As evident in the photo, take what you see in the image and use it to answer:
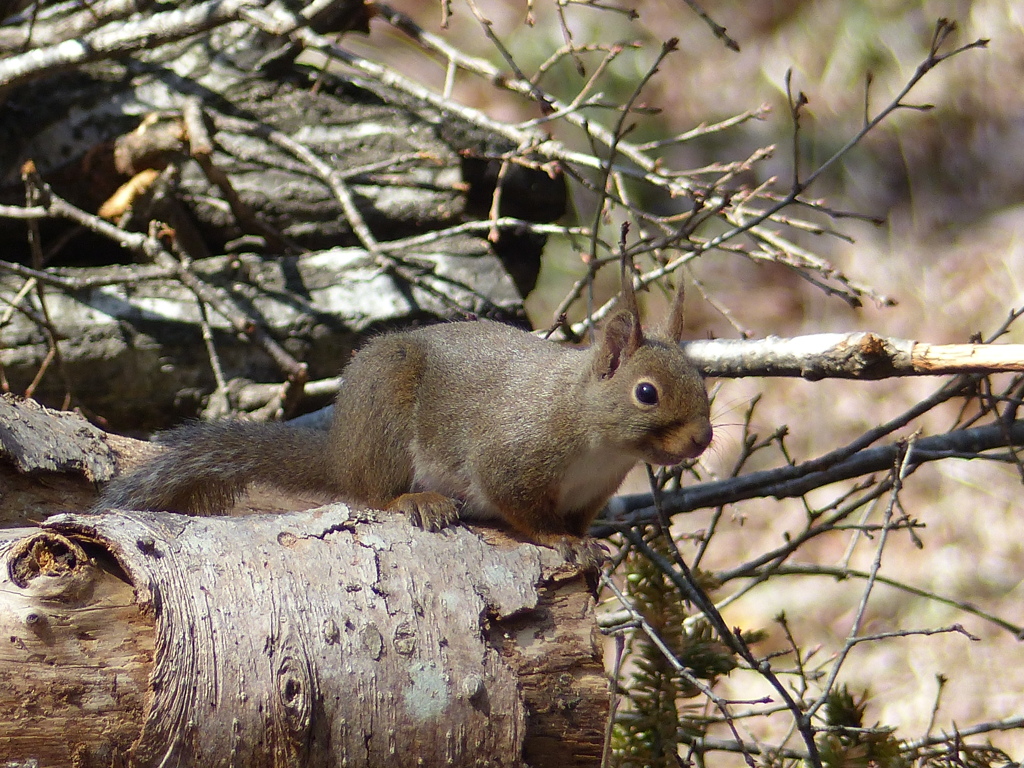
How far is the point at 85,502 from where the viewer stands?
2633 millimetres

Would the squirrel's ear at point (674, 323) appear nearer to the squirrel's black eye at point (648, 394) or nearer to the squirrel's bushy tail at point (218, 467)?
the squirrel's black eye at point (648, 394)

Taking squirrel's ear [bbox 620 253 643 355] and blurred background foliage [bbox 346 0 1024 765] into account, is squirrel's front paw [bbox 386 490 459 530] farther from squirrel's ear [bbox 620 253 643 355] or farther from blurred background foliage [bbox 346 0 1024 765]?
blurred background foliage [bbox 346 0 1024 765]

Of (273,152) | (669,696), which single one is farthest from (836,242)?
(669,696)

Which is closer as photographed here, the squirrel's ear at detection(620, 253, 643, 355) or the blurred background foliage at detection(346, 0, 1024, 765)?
the squirrel's ear at detection(620, 253, 643, 355)

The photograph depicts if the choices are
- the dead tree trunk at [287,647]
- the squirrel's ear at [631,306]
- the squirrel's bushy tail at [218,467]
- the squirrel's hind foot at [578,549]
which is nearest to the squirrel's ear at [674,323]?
the squirrel's ear at [631,306]

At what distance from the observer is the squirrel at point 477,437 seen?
2.58 m

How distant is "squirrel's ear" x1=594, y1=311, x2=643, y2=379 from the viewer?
2615 mm

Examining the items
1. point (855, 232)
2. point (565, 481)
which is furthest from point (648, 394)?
point (855, 232)

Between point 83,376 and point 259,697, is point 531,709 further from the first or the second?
point 83,376

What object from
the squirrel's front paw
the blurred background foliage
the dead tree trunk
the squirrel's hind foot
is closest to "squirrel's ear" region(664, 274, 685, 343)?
the squirrel's hind foot

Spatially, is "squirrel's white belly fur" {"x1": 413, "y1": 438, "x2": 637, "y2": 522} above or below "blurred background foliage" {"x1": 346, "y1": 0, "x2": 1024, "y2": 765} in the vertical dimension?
below

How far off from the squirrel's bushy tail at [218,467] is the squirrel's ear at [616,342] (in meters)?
0.85

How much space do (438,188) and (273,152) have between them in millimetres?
726

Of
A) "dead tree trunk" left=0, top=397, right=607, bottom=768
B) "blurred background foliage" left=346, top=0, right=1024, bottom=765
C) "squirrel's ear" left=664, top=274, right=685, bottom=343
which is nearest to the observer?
"dead tree trunk" left=0, top=397, right=607, bottom=768
